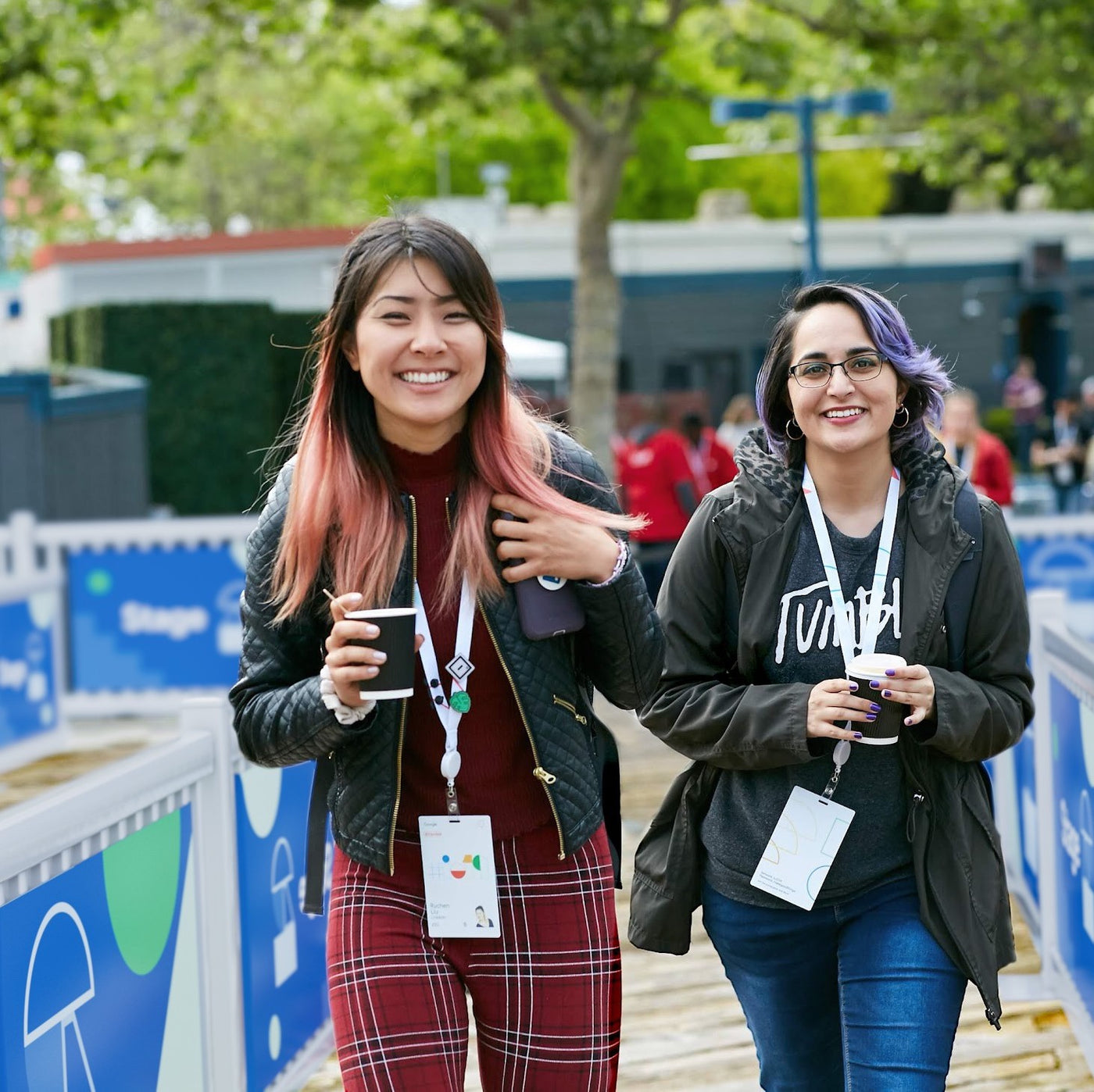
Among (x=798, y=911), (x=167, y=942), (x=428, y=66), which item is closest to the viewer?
(x=798, y=911)

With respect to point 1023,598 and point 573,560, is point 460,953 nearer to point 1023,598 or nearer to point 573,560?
point 573,560

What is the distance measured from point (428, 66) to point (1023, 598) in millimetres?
18253

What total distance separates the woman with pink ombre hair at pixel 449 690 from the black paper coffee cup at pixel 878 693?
330mm

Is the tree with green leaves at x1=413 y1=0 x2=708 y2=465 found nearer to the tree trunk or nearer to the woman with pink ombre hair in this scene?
the tree trunk

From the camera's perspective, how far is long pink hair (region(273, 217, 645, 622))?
2.63 metres

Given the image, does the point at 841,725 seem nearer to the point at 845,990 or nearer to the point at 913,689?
the point at 913,689

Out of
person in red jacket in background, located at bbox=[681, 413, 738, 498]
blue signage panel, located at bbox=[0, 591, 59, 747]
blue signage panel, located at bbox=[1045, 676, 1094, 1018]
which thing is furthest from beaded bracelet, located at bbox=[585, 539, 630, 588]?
person in red jacket in background, located at bbox=[681, 413, 738, 498]

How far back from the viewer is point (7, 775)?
10047 millimetres

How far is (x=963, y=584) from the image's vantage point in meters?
2.92

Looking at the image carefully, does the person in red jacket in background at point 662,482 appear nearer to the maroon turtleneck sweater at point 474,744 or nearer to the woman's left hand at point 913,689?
A: the woman's left hand at point 913,689

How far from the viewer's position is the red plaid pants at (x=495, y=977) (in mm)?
2611

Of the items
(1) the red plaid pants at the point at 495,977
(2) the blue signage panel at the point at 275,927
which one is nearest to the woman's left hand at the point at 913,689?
(1) the red plaid pants at the point at 495,977

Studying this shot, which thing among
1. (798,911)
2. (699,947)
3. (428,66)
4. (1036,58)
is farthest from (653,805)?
(428,66)

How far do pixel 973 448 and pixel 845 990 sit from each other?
7555 millimetres
